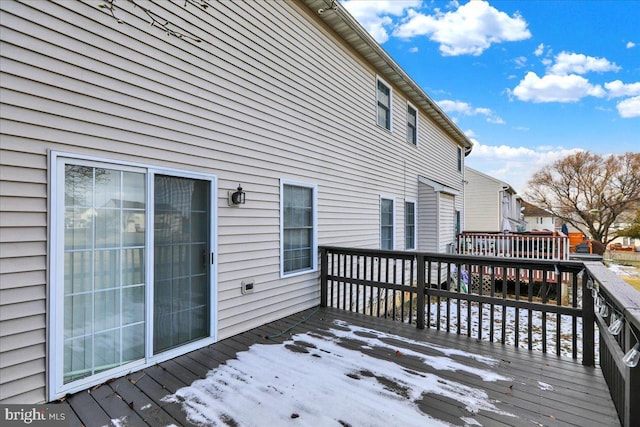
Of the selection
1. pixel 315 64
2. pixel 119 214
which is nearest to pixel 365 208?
pixel 315 64

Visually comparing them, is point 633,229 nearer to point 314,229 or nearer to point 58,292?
point 314,229

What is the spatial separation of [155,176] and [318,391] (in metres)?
2.43

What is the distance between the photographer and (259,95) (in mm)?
4125

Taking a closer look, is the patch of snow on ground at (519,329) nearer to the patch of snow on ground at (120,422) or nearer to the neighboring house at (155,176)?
the neighboring house at (155,176)

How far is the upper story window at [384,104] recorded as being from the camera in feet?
23.7

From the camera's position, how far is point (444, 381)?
2.64 m

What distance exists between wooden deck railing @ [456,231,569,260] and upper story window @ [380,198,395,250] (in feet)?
12.8

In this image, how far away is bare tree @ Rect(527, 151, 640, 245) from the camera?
2137cm

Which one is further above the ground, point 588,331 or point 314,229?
point 314,229

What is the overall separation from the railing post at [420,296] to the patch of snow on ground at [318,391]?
70cm

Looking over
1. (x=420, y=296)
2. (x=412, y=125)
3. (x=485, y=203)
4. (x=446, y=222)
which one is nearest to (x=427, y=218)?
(x=446, y=222)

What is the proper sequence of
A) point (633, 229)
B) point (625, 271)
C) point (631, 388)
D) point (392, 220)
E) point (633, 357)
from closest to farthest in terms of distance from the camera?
point (633, 357)
point (631, 388)
point (392, 220)
point (625, 271)
point (633, 229)

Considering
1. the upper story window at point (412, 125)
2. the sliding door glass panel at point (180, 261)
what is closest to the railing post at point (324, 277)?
the sliding door glass panel at point (180, 261)

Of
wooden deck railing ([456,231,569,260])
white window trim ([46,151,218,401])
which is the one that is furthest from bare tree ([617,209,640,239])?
A: white window trim ([46,151,218,401])
